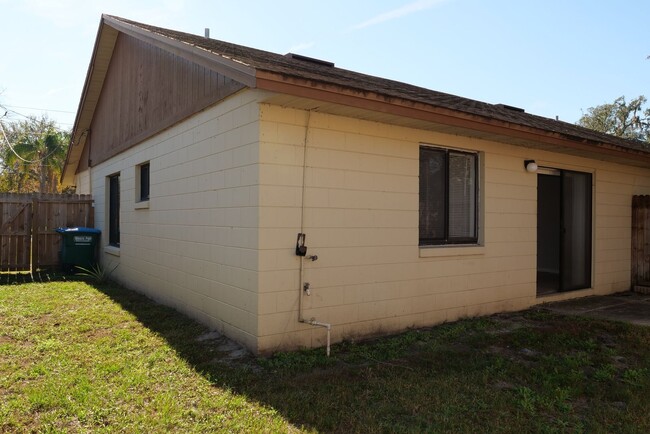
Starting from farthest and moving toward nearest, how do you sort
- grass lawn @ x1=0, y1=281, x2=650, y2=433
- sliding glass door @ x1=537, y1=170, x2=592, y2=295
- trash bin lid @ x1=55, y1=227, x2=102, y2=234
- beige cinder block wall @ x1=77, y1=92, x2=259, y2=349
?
trash bin lid @ x1=55, y1=227, x2=102, y2=234, sliding glass door @ x1=537, y1=170, x2=592, y2=295, beige cinder block wall @ x1=77, y1=92, x2=259, y2=349, grass lawn @ x1=0, y1=281, x2=650, y2=433

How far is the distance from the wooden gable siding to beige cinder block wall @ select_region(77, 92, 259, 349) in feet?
0.70

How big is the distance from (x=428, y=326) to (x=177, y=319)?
332 cm

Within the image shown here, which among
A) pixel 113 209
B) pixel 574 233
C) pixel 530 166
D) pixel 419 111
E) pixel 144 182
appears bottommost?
pixel 574 233

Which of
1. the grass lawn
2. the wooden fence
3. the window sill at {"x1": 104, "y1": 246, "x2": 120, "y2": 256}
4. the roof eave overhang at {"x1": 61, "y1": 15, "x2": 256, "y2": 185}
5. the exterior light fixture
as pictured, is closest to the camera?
the grass lawn

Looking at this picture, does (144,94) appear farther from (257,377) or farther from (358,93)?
(257,377)

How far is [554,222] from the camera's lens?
1167 centimetres

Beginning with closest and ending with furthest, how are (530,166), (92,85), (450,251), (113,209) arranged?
1. (450,251)
2. (530,166)
3. (113,209)
4. (92,85)

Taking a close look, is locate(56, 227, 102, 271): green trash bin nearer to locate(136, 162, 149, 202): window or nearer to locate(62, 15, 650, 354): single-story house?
locate(62, 15, 650, 354): single-story house

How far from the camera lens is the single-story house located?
4781mm

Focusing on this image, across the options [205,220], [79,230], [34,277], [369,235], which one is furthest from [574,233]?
[34,277]

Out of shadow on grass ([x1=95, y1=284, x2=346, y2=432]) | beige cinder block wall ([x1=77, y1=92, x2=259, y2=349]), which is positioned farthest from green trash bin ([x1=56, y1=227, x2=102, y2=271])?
shadow on grass ([x1=95, y1=284, x2=346, y2=432])

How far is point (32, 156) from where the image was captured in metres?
24.5

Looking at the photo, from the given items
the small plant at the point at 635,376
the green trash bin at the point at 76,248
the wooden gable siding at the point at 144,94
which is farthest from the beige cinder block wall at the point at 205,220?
the small plant at the point at 635,376

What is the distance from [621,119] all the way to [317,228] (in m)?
41.2
